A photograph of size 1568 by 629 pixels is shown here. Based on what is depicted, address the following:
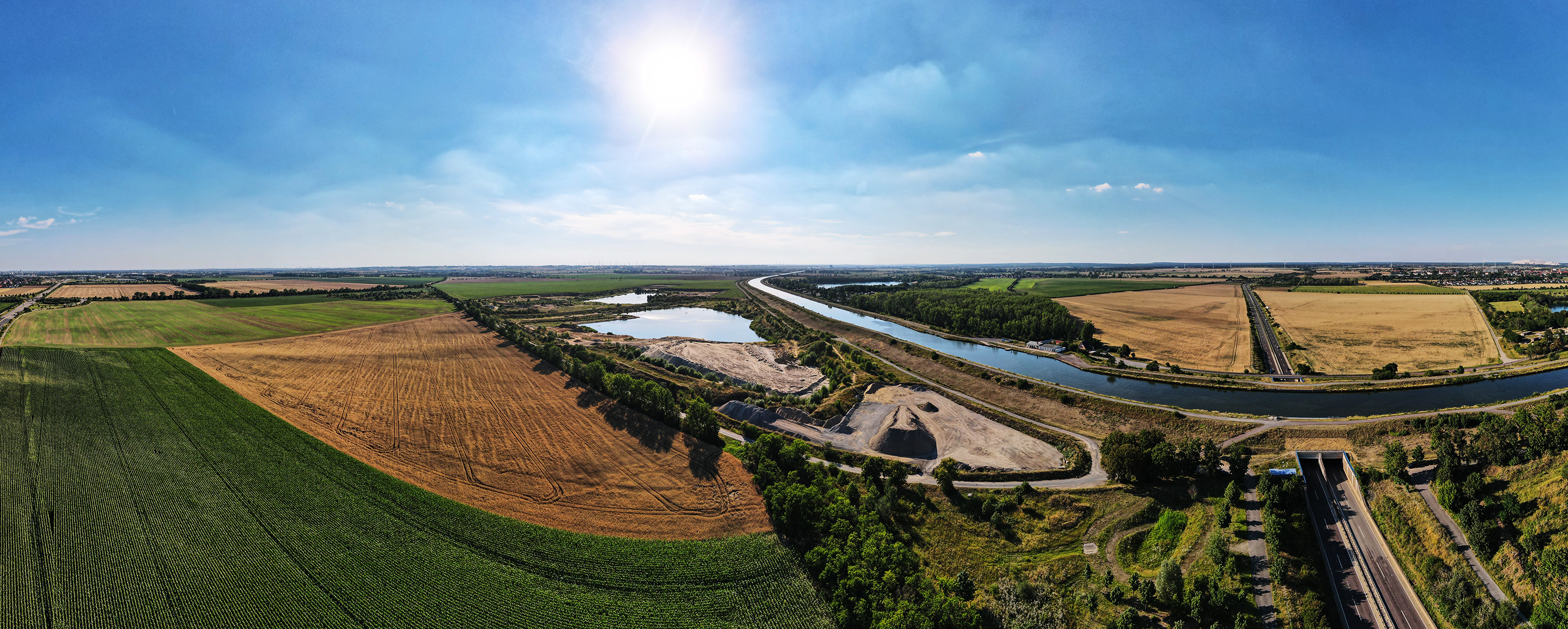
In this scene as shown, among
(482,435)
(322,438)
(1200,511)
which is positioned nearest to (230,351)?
(322,438)

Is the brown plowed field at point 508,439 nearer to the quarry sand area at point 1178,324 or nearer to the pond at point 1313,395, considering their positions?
the pond at point 1313,395

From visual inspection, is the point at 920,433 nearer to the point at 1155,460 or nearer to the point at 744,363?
the point at 1155,460

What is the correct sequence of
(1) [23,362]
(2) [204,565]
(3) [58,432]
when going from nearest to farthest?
(2) [204,565] < (3) [58,432] < (1) [23,362]

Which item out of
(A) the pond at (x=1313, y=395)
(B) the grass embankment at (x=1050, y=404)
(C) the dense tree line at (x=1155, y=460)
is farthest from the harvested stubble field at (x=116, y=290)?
(A) the pond at (x=1313, y=395)

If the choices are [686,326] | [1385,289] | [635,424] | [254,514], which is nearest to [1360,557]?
→ [635,424]

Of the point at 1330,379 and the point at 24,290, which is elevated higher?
the point at 24,290

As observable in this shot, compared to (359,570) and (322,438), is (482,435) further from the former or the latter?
(359,570)
